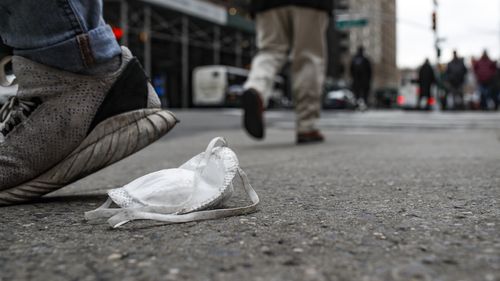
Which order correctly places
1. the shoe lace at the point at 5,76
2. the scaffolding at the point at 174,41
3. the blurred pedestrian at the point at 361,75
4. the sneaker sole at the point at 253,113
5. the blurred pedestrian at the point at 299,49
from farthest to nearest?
the scaffolding at the point at 174,41
the blurred pedestrian at the point at 361,75
the blurred pedestrian at the point at 299,49
the sneaker sole at the point at 253,113
the shoe lace at the point at 5,76

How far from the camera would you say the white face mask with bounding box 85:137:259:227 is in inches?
49.5

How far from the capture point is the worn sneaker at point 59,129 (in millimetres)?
1554

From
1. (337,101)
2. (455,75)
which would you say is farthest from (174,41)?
(455,75)

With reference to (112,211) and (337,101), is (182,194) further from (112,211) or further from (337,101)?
(337,101)

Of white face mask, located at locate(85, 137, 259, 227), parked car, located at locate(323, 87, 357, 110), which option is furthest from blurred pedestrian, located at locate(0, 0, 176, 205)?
parked car, located at locate(323, 87, 357, 110)

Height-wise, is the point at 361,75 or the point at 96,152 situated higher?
the point at 361,75

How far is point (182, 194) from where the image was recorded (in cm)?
132

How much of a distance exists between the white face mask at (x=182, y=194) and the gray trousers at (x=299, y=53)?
275 centimetres

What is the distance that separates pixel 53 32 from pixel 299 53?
2.83m

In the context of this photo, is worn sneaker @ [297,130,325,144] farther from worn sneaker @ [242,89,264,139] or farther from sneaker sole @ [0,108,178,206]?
sneaker sole @ [0,108,178,206]

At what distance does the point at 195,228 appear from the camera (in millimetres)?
1225

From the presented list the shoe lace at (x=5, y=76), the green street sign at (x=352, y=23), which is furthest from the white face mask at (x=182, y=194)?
the green street sign at (x=352, y=23)

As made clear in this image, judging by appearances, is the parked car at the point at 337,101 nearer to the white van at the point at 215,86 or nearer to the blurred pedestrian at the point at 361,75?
the white van at the point at 215,86

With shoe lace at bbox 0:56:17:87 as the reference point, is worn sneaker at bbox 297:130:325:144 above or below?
below
